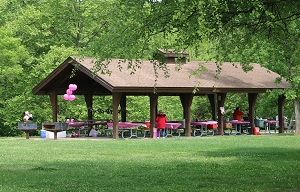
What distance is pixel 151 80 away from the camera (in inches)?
1226

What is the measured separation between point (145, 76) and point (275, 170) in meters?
17.8

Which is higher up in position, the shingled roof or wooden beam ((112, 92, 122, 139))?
the shingled roof

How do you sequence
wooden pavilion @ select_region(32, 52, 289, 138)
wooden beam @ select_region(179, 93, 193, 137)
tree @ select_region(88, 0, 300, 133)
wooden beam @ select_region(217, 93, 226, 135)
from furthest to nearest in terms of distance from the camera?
1. wooden beam @ select_region(217, 93, 226, 135)
2. wooden beam @ select_region(179, 93, 193, 137)
3. wooden pavilion @ select_region(32, 52, 289, 138)
4. tree @ select_region(88, 0, 300, 133)

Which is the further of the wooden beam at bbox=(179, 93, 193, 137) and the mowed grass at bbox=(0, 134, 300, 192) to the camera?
the wooden beam at bbox=(179, 93, 193, 137)

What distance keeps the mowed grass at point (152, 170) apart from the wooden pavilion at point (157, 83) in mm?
8266

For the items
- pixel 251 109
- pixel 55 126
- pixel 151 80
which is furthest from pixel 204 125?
pixel 55 126

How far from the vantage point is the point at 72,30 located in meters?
46.8

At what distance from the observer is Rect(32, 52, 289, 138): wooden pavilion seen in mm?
30047

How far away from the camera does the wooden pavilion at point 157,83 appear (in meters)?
30.0

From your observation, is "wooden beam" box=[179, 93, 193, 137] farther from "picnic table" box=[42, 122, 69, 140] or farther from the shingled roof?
"picnic table" box=[42, 122, 69, 140]

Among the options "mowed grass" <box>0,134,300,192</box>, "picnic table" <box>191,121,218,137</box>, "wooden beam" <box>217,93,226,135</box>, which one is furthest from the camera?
"wooden beam" <box>217,93,226,135</box>

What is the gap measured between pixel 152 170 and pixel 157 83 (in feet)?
52.7

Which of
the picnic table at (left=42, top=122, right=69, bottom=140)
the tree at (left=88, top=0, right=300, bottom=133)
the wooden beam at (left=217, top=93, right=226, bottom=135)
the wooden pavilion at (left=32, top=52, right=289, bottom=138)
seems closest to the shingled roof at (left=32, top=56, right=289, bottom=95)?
the wooden pavilion at (left=32, top=52, right=289, bottom=138)

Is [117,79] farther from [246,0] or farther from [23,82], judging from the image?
[246,0]
